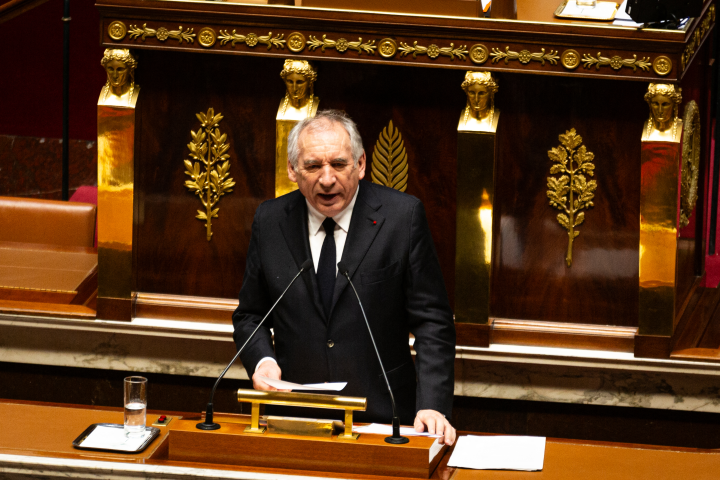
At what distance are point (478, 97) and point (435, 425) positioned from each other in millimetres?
1402

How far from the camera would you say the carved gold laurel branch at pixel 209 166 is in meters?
3.62

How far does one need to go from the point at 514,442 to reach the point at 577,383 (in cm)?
119

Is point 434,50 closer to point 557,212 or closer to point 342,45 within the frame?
point 342,45

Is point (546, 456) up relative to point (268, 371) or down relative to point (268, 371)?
down

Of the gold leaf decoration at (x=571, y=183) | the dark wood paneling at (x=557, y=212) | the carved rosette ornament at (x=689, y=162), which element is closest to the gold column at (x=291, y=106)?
the dark wood paneling at (x=557, y=212)

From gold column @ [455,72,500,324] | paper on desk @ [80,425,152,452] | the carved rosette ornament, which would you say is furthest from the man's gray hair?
the carved rosette ornament

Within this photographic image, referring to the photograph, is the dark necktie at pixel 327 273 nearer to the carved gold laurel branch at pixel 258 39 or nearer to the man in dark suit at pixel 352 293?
the man in dark suit at pixel 352 293

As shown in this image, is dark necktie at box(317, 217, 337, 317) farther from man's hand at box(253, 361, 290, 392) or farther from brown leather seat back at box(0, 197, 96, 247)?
brown leather seat back at box(0, 197, 96, 247)

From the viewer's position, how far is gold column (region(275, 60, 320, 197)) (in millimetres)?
3461

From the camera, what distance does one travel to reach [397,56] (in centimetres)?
342

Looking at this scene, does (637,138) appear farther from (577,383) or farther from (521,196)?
(577,383)

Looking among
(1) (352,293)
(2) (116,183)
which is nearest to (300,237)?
(1) (352,293)

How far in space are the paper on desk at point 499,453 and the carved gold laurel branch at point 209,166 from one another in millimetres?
1596

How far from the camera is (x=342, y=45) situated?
3438 mm
